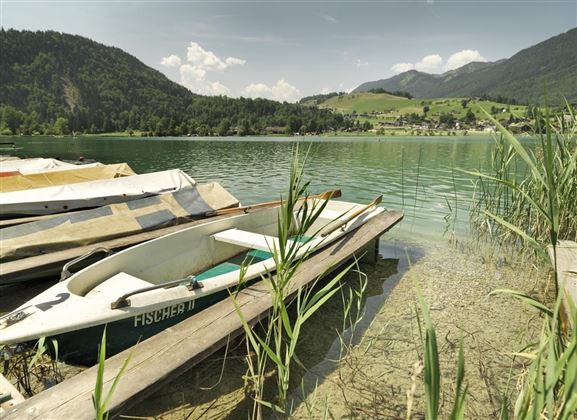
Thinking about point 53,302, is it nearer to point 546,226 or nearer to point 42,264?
point 42,264

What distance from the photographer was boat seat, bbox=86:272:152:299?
3.88 meters

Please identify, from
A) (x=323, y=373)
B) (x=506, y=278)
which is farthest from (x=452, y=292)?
(x=323, y=373)

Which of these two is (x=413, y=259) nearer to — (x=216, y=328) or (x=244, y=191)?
(x=216, y=328)

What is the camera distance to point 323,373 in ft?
13.7

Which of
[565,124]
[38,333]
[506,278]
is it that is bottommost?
[506,278]

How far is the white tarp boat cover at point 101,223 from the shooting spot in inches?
247

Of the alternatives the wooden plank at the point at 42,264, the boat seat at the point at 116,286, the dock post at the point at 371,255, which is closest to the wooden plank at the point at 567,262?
the dock post at the point at 371,255

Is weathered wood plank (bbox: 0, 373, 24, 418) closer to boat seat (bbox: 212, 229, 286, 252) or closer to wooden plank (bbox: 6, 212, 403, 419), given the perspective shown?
wooden plank (bbox: 6, 212, 403, 419)

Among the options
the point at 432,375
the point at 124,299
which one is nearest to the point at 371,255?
the point at 124,299

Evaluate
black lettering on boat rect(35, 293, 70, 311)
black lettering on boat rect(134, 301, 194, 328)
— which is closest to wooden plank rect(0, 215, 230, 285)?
black lettering on boat rect(35, 293, 70, 311)

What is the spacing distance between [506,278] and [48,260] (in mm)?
8873

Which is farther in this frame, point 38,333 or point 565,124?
point 565,124

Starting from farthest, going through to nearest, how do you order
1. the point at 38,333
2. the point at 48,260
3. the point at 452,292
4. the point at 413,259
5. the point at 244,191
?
the point at 244,191, the point at 413,259, the point at 452,292, the point at 48,260, the point at 38,333

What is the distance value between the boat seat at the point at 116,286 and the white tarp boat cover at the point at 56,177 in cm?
873
